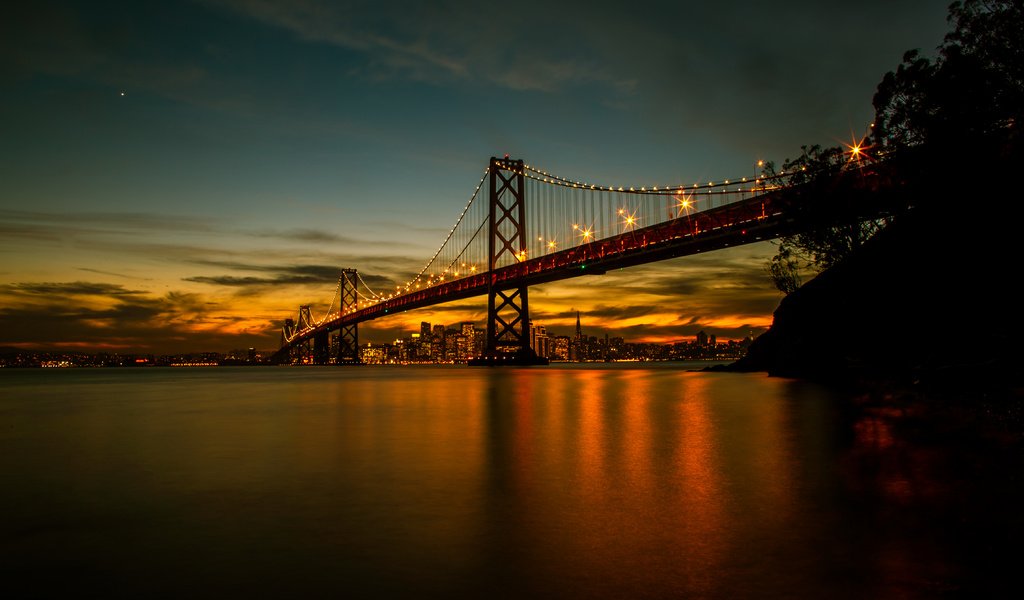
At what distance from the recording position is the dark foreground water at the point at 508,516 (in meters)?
3.73

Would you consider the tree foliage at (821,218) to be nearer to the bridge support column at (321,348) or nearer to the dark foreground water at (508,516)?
the dark foreground water at (508,516)

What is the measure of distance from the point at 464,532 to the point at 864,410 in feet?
35.6

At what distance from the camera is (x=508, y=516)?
5.38 metres

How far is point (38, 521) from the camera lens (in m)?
5.42

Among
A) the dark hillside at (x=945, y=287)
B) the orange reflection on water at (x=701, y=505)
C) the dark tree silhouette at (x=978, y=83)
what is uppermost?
the dark tree silhouette at (x=978, y=83)

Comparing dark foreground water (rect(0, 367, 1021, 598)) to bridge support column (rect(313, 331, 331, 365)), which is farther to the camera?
bridge support column (rect(313, 331, 331, 365))

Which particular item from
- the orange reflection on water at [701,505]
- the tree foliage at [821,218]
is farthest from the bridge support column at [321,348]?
the orange reflection on water at [701,505]

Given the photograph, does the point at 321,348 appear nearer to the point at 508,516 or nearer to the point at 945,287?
the point at 945,287

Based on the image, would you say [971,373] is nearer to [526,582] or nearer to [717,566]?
[717,566]

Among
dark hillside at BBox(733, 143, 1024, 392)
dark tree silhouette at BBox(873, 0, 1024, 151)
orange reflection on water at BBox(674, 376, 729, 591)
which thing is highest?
dark tree silhouette at BBox(873, 0, 1024, 151)

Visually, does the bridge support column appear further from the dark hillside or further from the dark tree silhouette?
the dark tree silhouette

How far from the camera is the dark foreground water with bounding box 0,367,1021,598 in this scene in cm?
373

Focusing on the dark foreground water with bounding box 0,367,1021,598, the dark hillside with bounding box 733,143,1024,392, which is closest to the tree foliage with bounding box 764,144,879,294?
the dark hillside with bounding box 733,143,1024,392

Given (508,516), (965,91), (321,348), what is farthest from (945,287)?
(321,348)
